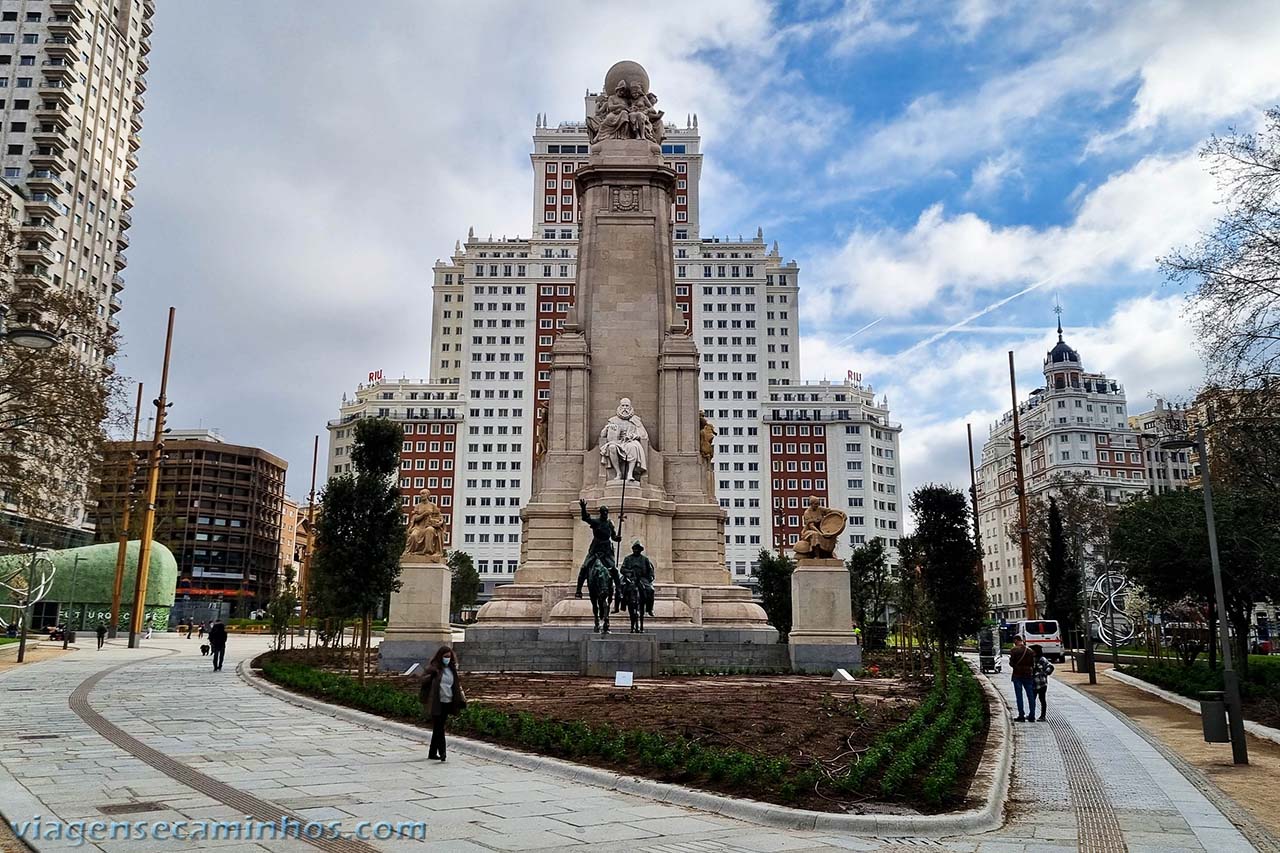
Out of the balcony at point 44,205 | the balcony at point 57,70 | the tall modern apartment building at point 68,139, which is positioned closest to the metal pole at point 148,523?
the tall modern apartment building at point 68,139

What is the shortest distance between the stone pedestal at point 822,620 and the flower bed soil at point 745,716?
1.78 m

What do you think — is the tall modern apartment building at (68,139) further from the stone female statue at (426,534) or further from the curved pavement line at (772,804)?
the curved pavement line at (772,804)

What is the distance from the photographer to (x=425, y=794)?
9391 mm

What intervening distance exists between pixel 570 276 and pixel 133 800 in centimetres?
11126

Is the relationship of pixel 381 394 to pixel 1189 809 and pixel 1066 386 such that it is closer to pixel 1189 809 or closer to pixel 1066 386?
pixel 1066 386

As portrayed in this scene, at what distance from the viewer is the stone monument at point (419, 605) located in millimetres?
26312

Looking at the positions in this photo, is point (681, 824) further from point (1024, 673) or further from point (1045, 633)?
point (1045, 633)

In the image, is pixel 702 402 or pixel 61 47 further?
pixel 702 402

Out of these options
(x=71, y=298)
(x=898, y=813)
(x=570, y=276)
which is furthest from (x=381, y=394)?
(x=898, y=813)

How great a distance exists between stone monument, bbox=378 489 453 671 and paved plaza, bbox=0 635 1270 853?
10289mm

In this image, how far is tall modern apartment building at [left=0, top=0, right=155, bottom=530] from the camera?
224ft

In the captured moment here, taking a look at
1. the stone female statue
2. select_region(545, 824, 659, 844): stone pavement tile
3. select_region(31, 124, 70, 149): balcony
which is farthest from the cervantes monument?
select_region(31, 124, 70, 149): balcony

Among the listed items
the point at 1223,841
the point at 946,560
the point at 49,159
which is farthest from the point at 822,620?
the point at 49,159

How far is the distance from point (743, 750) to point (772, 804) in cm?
252
